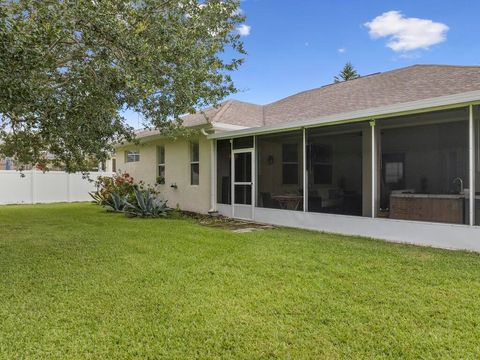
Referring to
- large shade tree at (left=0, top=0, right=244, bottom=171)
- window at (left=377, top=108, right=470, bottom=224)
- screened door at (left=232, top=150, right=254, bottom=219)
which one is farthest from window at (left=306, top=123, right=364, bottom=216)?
large shade tree at (left=0, top=0, right=244, bottom=171)

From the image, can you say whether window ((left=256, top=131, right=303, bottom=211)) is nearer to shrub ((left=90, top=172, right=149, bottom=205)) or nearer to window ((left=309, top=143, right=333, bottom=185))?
window ((left=309, top=143, right=333, bottom=185))

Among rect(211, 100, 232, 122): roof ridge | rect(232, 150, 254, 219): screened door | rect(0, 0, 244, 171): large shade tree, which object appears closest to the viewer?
rect(0, 0, 244, 171): large shade tree

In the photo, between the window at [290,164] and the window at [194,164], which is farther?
the window at [194,164]

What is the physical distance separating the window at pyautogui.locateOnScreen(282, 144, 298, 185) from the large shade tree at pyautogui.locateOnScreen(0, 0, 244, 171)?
2809 millimetres

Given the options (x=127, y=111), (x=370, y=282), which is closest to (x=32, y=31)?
(x=127, y=111)

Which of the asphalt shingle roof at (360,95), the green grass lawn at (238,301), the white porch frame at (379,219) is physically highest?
the asphalt shingle roof at (360,95)

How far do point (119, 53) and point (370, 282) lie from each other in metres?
5.44

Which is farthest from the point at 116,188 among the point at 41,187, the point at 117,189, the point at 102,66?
the point at 102,66

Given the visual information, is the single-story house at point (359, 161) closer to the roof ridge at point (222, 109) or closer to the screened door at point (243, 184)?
the screened door at point (243, 184)

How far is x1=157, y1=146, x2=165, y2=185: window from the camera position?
1592cm

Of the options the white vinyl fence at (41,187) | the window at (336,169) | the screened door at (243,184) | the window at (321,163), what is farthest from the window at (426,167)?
the white vinyl fence at (41,187)

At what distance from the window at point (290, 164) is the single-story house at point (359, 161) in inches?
Answer: 1.2

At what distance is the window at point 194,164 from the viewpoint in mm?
13844

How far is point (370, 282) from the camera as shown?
5012 mm
